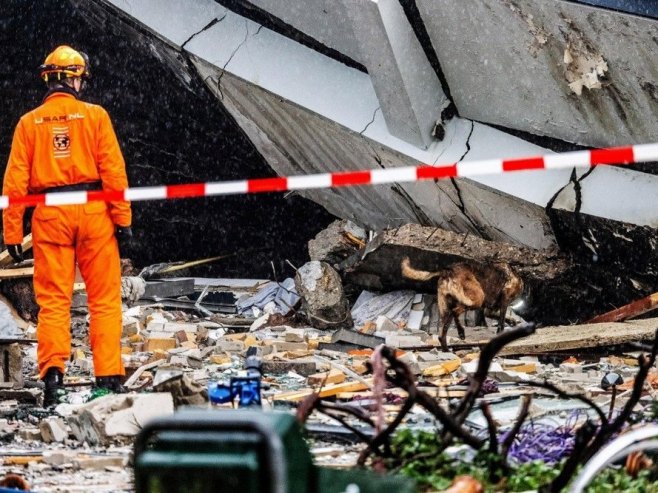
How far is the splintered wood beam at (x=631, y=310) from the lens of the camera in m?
7.70

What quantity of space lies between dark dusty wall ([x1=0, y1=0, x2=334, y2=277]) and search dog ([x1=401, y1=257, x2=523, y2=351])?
305cm

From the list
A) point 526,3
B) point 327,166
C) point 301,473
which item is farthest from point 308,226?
point 301,473

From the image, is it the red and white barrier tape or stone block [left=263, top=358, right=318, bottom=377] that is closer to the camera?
the red and white barrier tape

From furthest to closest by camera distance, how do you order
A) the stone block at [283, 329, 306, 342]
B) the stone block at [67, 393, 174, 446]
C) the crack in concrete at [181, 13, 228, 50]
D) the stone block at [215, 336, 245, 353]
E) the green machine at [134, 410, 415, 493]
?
the crack in concrete at [181, 13, 228, 50]
the stone block at [283, 329, 306, 342]
the stone block at [215, 336, 245, 353]
the stone block at [67, 393, 174, 446]
the green machine at [134, 410, 415, 493]

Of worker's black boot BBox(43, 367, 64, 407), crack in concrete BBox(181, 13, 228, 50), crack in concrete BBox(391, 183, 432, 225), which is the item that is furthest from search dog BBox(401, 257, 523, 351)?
worker's black boot BBox(43, 367, 64, 407)

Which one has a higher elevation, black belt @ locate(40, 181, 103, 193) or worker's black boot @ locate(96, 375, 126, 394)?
black belt @ locate(40, 181, 103, 193)

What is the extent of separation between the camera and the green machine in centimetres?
175

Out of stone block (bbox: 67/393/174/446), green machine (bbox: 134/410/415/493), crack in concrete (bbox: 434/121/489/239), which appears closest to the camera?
green machine (bbox: 134/410/415/493)

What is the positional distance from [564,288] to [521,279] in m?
0.58

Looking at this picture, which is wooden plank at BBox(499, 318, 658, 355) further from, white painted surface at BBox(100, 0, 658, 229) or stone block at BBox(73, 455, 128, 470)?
stone block at BBox(73, 455, 128, 470)

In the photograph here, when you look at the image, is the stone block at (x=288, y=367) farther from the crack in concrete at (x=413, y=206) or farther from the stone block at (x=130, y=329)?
the crack in concrete at (x=413, y=206)

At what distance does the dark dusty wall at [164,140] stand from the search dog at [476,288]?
3.05m

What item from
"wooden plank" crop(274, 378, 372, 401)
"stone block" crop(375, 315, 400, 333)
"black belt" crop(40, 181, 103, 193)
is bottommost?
"stone block" crop(375, 315, 400, 333)

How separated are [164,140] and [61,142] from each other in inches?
209
